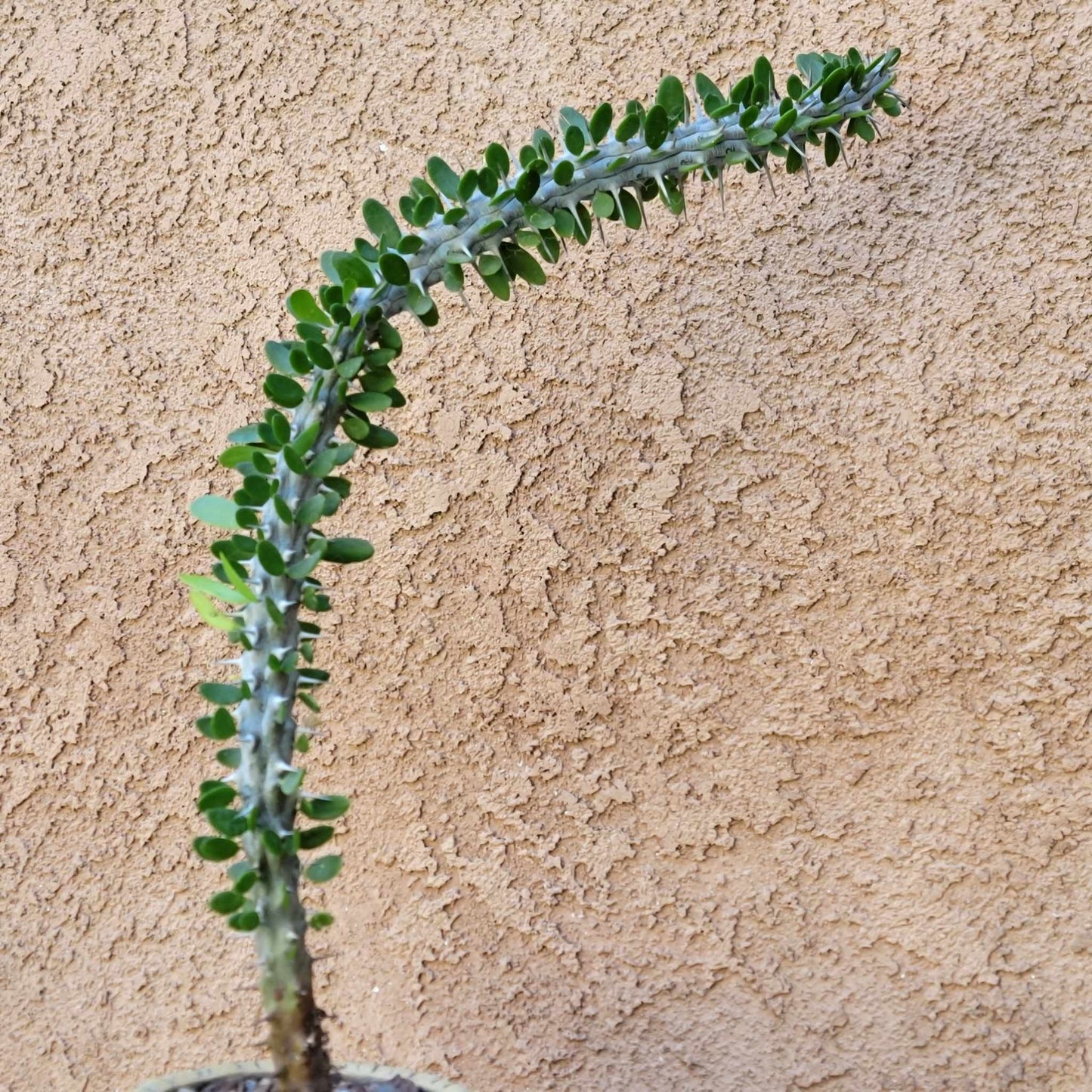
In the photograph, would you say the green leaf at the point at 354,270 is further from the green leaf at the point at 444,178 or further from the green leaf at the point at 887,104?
the green leaf at the point at 887,104

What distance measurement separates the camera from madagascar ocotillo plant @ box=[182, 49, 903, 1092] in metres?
0.58

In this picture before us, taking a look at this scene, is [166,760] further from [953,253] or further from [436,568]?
[953,253]

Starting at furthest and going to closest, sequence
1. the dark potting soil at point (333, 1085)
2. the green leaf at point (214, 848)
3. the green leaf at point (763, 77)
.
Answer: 1. the green leaf at point (763, 77)
2. the dark potting soil at point (333, 1085)
3. the green leaf at point (214, 848)

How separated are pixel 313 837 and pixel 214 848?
0.06 meters

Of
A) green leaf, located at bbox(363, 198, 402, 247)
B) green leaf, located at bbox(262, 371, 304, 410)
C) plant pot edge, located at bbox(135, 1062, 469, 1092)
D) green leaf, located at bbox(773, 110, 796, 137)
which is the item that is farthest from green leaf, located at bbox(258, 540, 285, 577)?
green leaf, located at bbox(773, 110, 796, 137)

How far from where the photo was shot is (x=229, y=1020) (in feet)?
3.78

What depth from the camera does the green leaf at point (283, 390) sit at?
0.63m

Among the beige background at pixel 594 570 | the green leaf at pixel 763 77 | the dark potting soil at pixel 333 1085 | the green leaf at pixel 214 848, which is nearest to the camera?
the green leaf at pixel 214 848

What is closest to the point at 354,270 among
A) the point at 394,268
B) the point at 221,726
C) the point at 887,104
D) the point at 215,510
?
the point at 394,268

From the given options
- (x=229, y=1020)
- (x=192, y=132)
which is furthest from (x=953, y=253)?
(x=229, y=1020)

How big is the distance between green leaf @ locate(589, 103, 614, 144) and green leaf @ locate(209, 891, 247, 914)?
533mm

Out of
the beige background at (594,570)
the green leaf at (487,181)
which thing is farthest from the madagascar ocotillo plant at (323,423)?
the beige background at (594,570)

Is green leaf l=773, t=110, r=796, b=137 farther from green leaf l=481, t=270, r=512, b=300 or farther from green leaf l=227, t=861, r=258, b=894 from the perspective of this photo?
green leaf l=227, t=861, r=258, b=894

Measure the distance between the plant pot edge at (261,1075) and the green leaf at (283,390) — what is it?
0.43 metres
